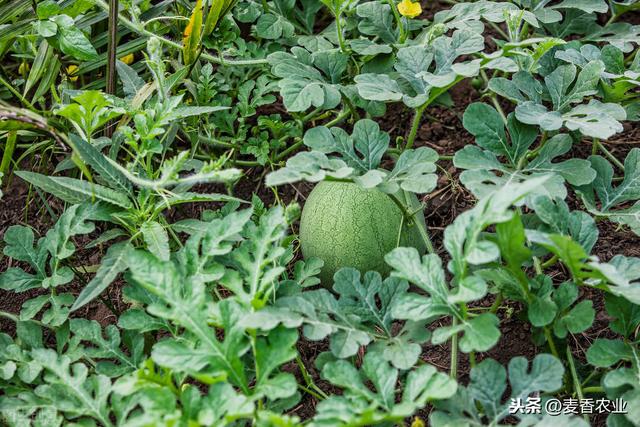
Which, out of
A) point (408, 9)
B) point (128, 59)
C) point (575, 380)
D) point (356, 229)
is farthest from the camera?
point (128, 59)

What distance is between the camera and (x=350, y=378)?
172cm

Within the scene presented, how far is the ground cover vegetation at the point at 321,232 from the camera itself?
5.62ft

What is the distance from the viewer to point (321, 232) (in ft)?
7.39

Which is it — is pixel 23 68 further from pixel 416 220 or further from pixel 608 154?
pixel 608 154

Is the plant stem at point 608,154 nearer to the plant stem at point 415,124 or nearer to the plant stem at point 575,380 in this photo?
the plant stem at point 415,124

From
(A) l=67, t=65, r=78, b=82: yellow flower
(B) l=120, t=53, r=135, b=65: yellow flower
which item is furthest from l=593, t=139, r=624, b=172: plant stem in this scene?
(A) l=67, t=65, r=78, b=82: yellow flower

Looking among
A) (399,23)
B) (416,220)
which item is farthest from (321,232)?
(399,23)

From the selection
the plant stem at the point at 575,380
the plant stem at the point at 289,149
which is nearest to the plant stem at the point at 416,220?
the plant stem at the point at 575,380

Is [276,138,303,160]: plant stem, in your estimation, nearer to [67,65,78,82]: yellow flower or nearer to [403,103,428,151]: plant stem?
[403,103,428,151]: plant stem

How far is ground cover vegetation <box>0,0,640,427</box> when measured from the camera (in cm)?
171

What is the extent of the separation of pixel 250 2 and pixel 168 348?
1.44 m

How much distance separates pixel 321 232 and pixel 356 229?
109mm

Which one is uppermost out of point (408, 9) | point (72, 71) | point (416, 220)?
point (408, 9)

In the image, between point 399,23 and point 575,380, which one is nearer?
point 575,380
